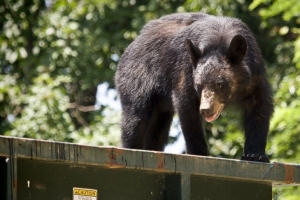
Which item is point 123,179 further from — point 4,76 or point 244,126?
point 4,76

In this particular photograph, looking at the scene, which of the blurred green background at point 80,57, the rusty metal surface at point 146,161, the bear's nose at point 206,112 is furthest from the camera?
the blurred green background at point 80,57

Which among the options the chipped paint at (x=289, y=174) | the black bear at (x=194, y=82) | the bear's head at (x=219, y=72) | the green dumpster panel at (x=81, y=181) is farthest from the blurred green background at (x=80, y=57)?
the green dumpster panel at (x=81, y=181)

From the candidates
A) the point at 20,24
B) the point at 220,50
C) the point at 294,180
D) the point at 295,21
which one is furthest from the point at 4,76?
the point at 294,180

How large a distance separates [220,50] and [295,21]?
653 centimetres

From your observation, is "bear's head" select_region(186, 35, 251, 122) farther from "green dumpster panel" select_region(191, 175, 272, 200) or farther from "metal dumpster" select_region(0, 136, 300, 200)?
"metal dumpster" select_region(0, 136, 300, 200)

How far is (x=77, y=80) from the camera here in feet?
47.2

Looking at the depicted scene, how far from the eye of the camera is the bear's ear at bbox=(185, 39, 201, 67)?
7.09 metres

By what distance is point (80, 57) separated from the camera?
14.1 m

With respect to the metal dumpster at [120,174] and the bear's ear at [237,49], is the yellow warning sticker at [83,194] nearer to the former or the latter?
the metal dumpster at [120,174]

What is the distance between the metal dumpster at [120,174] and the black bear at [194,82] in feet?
5.28

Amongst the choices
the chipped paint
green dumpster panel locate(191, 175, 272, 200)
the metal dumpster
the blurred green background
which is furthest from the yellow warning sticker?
the blurred green background

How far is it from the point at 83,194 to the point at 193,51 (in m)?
3.02

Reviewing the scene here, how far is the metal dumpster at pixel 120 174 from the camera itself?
13.3 ft

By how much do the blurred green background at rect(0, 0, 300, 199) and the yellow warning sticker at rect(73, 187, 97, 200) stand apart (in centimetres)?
728
